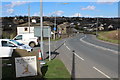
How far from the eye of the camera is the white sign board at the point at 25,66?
8461 mm

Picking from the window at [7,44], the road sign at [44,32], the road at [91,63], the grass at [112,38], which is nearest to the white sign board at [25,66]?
the road at [91,63]

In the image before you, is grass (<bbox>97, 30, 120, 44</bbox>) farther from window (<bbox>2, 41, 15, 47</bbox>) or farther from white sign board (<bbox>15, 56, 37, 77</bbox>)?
white sign board (<bbox>15, 56, 37, 77</bbox>)

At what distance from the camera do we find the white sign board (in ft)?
27.8

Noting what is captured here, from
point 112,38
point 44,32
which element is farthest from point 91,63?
point 112,38

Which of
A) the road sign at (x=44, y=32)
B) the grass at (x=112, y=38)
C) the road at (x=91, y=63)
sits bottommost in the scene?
the road at (x=91, y=63)

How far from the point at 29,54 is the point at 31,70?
2.27ft

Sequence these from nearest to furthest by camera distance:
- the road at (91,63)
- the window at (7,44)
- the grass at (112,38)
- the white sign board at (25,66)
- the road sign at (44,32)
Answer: the white sign board at (25,66) → the road at (91,63) → the road sign at (44,32) → the window at (7,44) → the grass at (112,38)

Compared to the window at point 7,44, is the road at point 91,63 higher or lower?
lower

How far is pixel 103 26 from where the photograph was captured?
149500 mm

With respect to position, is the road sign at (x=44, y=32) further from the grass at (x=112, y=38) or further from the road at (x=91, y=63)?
the grass at (x=112, y=38)

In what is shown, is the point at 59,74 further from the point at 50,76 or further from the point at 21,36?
the point at 21,36

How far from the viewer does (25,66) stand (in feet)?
28.1

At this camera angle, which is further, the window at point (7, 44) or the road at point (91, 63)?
the window at point (7, 44)

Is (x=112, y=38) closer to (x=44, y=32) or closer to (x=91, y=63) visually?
(x=91, y=63)
